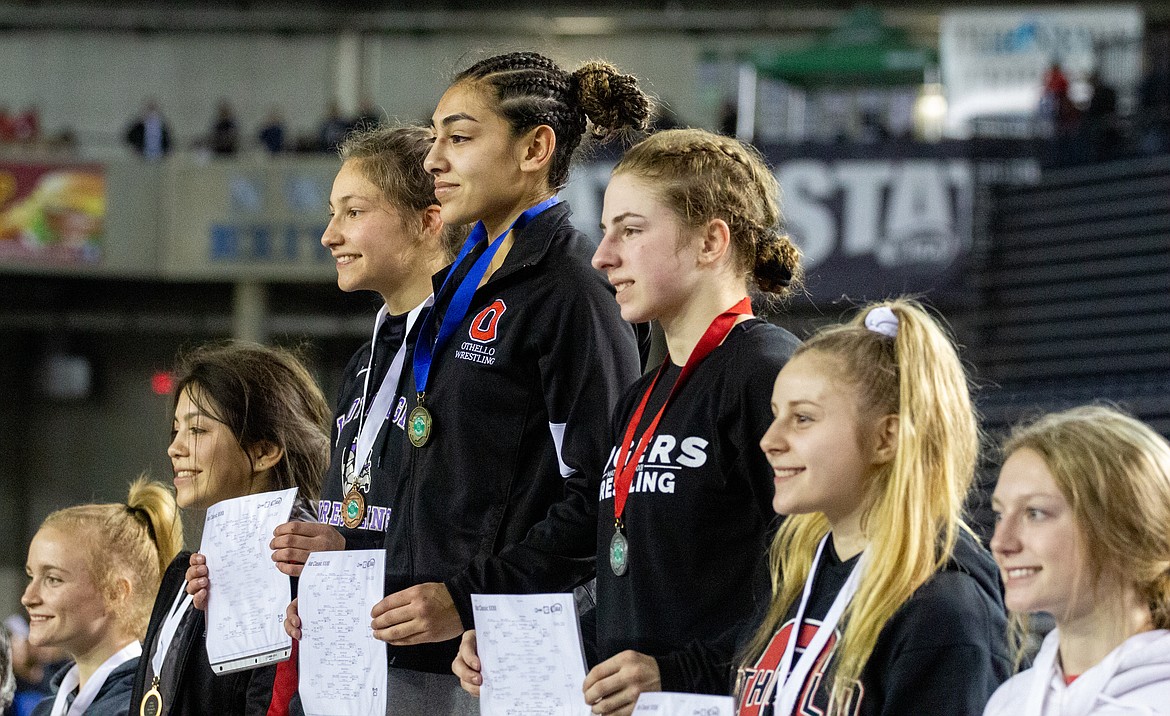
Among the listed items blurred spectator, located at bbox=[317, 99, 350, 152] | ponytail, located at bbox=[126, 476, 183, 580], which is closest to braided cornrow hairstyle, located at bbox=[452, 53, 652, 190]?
ponytail, located at bbox=[126, 476, 183, 580]

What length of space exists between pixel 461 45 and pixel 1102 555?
15.6m

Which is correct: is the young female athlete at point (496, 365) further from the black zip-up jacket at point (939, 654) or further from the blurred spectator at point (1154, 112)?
the blurred spectator at point (1154, 112)

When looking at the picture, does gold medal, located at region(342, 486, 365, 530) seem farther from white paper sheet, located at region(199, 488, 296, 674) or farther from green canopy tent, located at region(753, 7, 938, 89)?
green canopy tent, located at region(753, 7, 938, 89)

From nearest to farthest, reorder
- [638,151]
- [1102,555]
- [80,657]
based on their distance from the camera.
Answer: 1. [1102,555]
2. [638,151]
3. [80,657]

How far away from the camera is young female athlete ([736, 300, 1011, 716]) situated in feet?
5.90

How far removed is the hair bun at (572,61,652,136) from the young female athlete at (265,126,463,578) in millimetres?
374

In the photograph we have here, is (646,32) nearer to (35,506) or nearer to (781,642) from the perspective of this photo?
(35,506)

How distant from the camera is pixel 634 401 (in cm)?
232

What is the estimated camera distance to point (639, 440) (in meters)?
2.21

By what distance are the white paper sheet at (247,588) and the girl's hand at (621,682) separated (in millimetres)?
709

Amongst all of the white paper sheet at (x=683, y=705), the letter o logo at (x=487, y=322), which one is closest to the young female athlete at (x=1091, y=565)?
the white paper sheet at (x=683, y=705)

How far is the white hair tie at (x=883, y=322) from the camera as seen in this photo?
6.65 feet

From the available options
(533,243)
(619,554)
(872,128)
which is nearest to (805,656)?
(619,554)

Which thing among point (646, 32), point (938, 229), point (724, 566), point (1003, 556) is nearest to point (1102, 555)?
point (1003, 556)
